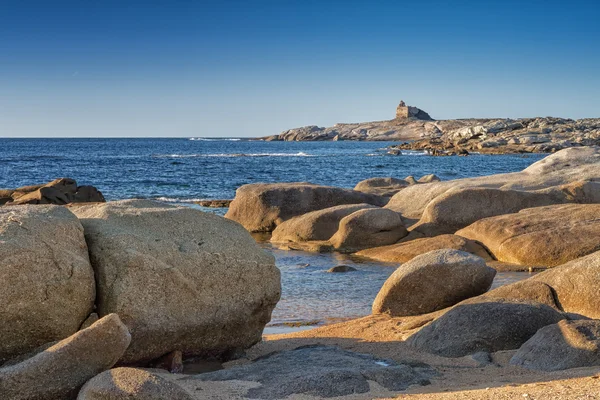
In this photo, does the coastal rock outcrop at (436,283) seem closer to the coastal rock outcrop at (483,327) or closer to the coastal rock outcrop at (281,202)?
the coastal rock outcrop at (483,327)

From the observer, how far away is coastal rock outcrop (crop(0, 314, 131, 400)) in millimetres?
6492

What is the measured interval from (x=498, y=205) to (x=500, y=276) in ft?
16.6

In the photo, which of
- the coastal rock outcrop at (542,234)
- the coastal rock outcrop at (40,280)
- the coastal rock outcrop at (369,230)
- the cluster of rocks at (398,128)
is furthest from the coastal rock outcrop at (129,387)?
the cluster of rocks at (398,128)

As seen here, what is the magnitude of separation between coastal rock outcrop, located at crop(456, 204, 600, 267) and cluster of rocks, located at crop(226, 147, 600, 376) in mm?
24

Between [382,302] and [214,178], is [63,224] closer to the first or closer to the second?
[382,302]

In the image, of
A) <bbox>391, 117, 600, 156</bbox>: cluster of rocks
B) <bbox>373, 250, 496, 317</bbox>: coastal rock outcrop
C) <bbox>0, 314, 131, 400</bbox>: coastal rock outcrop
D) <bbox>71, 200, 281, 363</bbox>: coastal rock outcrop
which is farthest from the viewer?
<bbox>391, 117, 600, 156</bbox>: cluster of rocks

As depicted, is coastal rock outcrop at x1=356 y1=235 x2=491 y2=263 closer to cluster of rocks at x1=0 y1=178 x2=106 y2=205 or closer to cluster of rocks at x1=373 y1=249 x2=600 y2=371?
cluster of rocks at x1=373 y1=249 x2=600 y2=371

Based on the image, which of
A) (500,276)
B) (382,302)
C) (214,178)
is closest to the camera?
(382,302)

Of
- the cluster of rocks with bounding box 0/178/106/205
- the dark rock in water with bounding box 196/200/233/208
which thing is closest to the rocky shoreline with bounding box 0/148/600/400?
the cluster of rocks with bounding box 0/178/106/205

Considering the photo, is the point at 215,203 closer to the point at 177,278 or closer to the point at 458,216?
the point at 458,216

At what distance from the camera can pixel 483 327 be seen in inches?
353

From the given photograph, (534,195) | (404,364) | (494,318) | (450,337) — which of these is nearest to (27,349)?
(404,364)

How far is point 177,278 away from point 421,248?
9.98 meters

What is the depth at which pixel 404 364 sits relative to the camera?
8.11m
